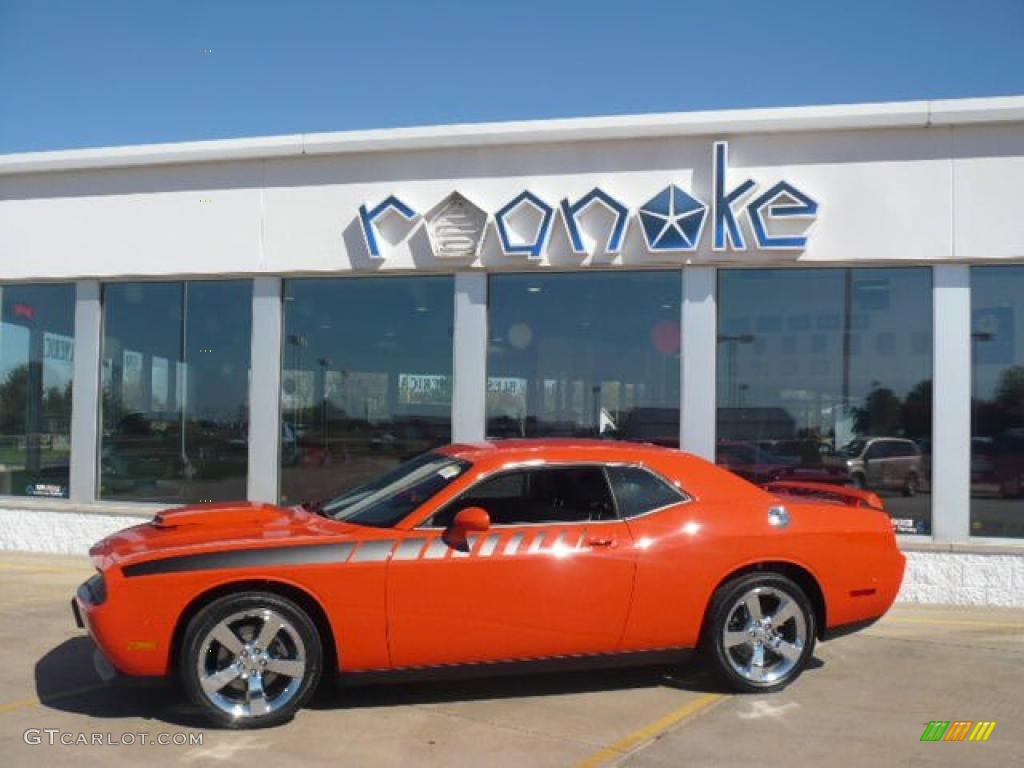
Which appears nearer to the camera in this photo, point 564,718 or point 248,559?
point 248,559

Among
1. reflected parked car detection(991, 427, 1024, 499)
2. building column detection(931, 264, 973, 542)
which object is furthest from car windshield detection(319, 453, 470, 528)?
reflected parked car detection(991, 427, 1024, 499)

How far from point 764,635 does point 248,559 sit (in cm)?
308

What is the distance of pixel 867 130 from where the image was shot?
9414mm

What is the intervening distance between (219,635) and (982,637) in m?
5.88

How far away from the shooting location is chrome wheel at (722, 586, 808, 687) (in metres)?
5.86

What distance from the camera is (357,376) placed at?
1072cm

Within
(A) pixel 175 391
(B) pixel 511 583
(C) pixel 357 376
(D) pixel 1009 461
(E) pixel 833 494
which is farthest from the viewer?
(A) pixel 175 391

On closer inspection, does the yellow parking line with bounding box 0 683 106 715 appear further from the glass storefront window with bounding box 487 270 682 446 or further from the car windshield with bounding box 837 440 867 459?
the car windshield with bounding box 837 440 867 459

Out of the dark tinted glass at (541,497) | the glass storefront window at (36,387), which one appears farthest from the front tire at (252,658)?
the glass storefront window at (36,387)

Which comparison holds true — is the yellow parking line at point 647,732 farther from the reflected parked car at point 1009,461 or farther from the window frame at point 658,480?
the reflected parked car at point 1009,461

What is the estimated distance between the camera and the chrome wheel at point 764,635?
5.86m

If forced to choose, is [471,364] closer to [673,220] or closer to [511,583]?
[673,220]

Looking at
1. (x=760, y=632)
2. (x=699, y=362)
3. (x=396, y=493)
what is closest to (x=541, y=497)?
(x=396, y=493)

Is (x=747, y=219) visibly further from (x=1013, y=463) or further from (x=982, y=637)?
(x=982, y=637)
